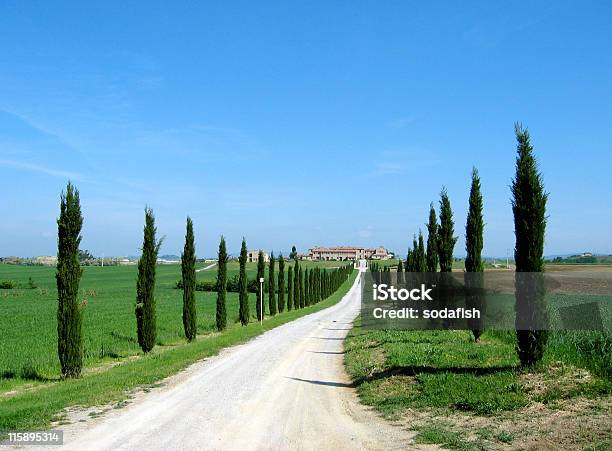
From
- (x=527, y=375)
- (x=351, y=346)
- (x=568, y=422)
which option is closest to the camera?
(x=568, y=422)

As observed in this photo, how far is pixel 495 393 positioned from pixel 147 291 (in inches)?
616

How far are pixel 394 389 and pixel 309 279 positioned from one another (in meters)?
51.7

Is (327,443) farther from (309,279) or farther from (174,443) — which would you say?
(309,279)

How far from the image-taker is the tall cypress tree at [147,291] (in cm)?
2170

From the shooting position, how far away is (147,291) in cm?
2202

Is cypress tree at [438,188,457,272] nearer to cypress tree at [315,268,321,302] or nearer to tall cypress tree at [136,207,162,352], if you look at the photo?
tall cypress tree at [136,207,162,352]

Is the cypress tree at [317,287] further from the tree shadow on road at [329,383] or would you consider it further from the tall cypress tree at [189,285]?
the tree shadow on road at [329,383]

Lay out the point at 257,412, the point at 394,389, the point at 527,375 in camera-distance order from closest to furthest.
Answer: the point at 257,412
the point at 527,375
the point at 394,389

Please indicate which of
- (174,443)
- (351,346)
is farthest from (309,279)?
(174,443)

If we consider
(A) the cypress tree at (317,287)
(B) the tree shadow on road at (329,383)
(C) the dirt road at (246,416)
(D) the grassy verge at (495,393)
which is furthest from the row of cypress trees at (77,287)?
(A) the cypress tree at (317,287)

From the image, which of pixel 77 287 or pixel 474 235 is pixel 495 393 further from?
pixel 77 287

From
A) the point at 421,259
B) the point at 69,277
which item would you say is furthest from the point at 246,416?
the point at 421,259

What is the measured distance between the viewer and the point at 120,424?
29.6ft

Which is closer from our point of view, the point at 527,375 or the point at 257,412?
the point at 257,412
